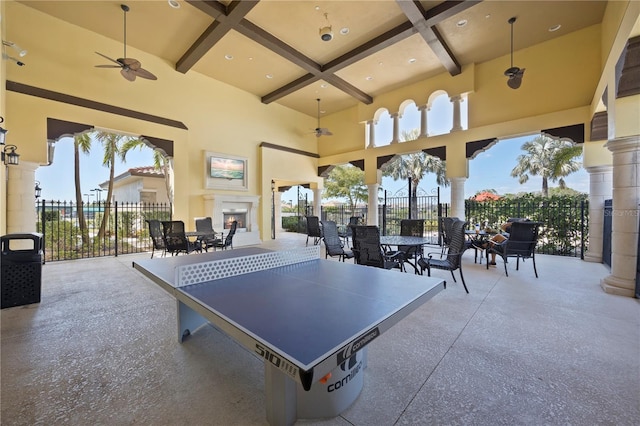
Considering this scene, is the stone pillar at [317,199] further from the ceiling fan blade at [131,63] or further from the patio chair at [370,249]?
the patio chair at [370,249]

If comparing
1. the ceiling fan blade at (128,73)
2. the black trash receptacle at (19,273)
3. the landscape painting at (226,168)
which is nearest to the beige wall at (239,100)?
the landscape painting at (226,168)

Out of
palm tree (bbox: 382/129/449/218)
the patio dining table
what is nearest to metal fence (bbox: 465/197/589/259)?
the patio dining table

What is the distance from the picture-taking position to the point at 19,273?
10.6ft

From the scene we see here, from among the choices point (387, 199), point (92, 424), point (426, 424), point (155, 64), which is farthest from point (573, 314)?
point (155, 64)

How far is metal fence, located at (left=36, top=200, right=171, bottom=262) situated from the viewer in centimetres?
651

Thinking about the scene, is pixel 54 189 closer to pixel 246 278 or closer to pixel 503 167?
pixel 246 278

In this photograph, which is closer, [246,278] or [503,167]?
[246,278]

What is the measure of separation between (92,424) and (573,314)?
447 centimetres

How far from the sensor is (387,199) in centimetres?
1008

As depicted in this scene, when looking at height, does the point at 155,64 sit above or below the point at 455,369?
above

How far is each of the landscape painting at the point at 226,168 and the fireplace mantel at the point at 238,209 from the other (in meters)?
0.72

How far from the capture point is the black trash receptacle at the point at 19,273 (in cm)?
314

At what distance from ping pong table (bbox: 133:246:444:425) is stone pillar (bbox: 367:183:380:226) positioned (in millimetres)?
7679

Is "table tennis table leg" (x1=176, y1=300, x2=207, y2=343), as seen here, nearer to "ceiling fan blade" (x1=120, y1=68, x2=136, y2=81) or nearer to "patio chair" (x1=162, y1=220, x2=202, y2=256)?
"patio chair" (x1=162, y1=220, x2=202, y2=256)
